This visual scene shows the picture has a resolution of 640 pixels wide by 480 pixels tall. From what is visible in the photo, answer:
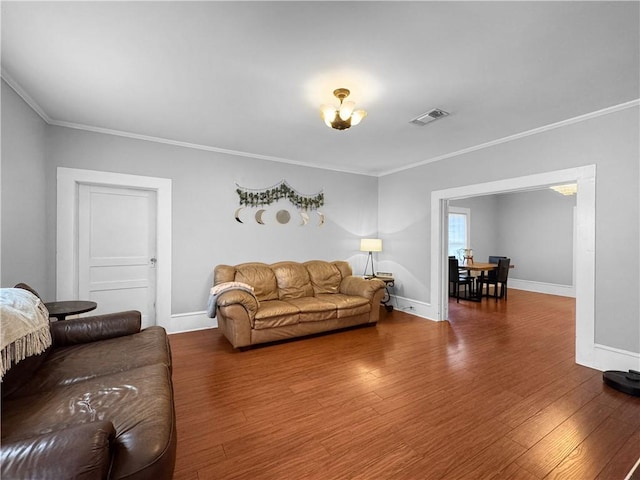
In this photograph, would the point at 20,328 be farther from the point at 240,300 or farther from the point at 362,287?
the point at 362,287

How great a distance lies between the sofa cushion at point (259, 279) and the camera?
4.11 metres

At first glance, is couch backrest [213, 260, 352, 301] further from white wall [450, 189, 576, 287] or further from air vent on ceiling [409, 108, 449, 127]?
white wall [450, 189, 576, 287]

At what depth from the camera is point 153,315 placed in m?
4.02

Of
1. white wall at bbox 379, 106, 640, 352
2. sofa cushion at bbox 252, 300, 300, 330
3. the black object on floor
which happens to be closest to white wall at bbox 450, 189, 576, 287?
white wall at bbox 379, 106, 640, 352

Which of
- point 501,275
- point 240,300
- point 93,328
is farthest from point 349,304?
point 501,275

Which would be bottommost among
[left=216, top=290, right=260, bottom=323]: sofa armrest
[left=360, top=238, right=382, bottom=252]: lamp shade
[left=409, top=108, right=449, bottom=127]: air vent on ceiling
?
[left=216, top=290, right=260, bottom=323]: sofa armrest

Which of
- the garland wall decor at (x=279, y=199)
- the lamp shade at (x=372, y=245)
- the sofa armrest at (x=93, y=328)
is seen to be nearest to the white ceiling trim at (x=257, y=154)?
the garland wall decor at (x=279, y=199)

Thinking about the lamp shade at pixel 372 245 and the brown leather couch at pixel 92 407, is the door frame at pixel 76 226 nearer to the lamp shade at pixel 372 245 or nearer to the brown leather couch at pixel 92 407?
the brown leather couch at pixel 92 407

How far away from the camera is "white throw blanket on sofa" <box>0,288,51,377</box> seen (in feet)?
4.60

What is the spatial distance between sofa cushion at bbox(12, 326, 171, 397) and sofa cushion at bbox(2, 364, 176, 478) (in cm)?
11

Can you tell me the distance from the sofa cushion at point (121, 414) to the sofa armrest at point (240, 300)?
156 centimetres

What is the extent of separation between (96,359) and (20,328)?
0.52 meters

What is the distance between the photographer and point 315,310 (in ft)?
12.4

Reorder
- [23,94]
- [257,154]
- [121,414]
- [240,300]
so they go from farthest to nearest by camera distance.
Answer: [257,154]
[240,300]
[23,94]
[121,414]
